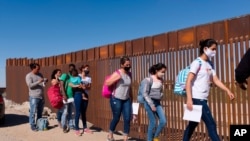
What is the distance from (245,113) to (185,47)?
2.04 m

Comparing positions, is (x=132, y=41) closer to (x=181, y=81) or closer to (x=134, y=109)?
(x=134, y=109)

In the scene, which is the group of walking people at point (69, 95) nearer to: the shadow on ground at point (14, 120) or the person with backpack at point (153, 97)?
the shadow on ground at point (14, 120)

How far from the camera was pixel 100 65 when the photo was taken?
12469 millimetres

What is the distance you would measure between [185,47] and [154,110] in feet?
4.96

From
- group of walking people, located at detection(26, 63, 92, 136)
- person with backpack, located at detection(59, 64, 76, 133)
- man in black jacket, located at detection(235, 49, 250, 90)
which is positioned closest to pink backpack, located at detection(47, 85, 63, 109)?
group of walking people, located at detection(26, 63, 92, 136)

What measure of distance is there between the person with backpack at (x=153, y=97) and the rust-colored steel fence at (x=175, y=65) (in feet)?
2.35

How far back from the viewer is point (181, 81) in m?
7.06

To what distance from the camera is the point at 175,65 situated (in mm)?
9125

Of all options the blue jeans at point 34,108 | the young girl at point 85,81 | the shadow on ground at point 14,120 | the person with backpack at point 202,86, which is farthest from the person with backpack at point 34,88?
Result: the person with backpack at point 202,86

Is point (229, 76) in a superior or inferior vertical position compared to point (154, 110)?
superior

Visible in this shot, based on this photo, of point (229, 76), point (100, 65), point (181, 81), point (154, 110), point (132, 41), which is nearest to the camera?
point (181, 81)

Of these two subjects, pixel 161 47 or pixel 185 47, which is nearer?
pixel 185 47

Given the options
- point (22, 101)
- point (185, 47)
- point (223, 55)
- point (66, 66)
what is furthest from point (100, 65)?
point (22, 101)

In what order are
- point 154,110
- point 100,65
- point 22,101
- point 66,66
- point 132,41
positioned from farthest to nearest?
1. point 22,101
2. point 66,66
3. point 100,65
4. point 132,41
5. point 154,110
